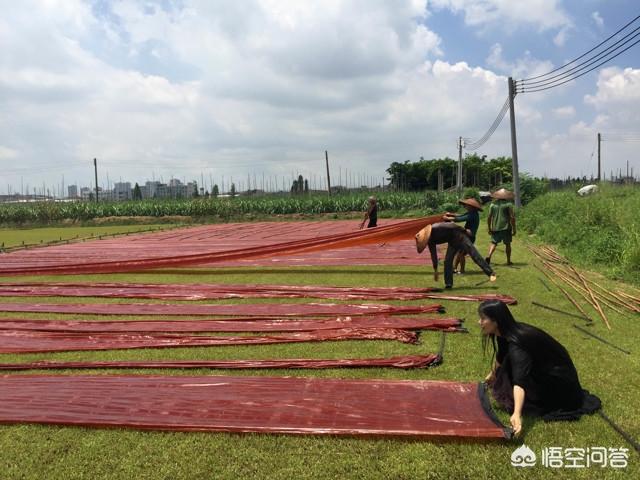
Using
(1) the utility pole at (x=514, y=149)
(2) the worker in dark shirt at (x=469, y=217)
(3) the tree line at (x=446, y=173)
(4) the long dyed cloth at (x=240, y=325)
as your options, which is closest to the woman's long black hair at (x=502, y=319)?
(4) the long dyed cloth at (x=240, y=325)

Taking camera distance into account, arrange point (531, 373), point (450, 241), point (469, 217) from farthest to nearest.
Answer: point (469, 217), point (450, 241), point (531, 373)

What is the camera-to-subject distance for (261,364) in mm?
4777

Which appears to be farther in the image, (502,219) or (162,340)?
(502,219)

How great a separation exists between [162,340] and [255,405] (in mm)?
2243

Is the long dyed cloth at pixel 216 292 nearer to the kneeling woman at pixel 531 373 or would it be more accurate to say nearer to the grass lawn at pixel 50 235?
the kneeling woman at pixel 531 373

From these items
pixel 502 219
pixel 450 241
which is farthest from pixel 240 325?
pixel 502 219

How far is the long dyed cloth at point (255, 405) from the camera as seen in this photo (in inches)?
139

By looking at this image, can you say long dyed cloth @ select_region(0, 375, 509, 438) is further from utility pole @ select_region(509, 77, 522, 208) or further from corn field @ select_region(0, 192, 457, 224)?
corn field @ select_region(0, 192, 457, 224)

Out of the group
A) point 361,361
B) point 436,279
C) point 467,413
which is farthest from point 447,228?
point 467,413

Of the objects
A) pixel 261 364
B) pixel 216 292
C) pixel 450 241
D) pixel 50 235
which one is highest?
pixel 450 241

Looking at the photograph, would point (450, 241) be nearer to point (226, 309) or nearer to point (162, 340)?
point (226, 309)

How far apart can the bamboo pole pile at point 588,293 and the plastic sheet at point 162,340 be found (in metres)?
2.91

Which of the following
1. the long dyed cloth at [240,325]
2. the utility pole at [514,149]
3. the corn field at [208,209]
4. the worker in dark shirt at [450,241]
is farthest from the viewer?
the corn field at [208,209]

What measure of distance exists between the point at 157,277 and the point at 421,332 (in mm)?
6762
